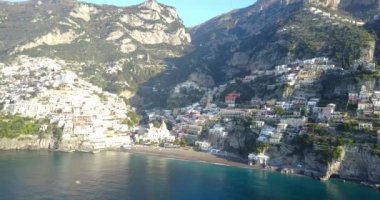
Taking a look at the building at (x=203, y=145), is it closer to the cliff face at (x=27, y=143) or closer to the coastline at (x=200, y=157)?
the coastline at (x=200, y=157)

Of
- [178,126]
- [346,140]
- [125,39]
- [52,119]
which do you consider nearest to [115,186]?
[346,140]

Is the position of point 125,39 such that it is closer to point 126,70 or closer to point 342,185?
point 126,70

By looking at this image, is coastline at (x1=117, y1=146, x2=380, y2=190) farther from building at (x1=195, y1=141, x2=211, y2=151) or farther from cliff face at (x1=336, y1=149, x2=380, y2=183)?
building at (x1=195, y1=141, x2=211, y2=151)

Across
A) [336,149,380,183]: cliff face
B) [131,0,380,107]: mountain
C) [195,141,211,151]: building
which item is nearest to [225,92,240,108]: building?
[131,0,380,107]: mountain

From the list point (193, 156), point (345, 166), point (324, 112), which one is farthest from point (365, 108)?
point (193, 156)

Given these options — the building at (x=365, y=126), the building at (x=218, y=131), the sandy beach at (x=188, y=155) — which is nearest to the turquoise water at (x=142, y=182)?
the sandy beach at (x=188, y=155)
